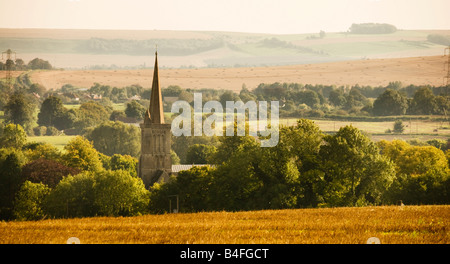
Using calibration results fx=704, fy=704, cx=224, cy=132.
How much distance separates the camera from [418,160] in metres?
112

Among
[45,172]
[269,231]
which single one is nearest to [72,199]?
[45,172]

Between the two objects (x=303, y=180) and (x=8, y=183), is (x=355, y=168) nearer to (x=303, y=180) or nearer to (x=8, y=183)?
(x=303, y=180)

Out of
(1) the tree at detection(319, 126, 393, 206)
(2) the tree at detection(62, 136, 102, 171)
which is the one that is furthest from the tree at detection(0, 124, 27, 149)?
(1) the tree at detection(319, 126, 393, 206)

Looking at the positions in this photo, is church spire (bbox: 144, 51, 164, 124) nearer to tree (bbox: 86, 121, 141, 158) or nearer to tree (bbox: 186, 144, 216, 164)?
tree (bbox: 186, 144, 216, 164)

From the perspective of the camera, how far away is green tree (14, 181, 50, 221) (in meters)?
73.9

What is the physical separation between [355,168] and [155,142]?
55835mm

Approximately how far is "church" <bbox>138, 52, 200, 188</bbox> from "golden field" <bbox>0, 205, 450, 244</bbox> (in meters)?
81.4

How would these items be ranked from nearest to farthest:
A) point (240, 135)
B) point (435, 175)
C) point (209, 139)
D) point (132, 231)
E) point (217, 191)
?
point (132, 231)
point (217, 191)
point (435, 175)
point (240, 135)
point (209, 139)

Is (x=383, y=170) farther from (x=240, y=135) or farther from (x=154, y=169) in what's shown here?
(x=154, y=169)

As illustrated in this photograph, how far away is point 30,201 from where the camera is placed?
7681 cm

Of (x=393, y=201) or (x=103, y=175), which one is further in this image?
(x=103, y=175)
